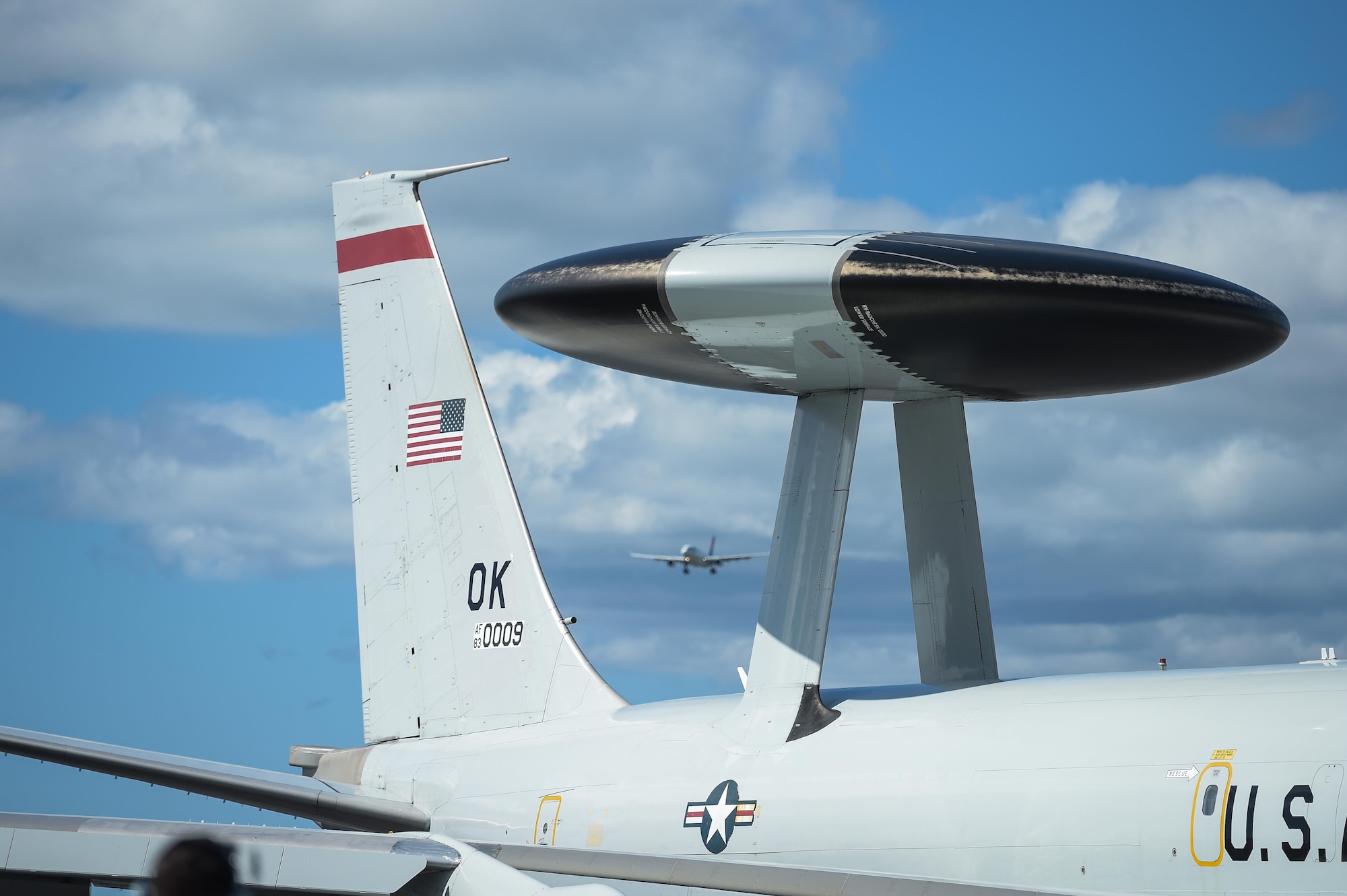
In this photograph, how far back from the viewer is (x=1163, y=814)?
355 inches

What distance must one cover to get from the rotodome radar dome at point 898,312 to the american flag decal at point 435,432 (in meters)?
2.66

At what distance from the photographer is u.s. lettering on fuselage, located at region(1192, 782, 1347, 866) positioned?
841 cm

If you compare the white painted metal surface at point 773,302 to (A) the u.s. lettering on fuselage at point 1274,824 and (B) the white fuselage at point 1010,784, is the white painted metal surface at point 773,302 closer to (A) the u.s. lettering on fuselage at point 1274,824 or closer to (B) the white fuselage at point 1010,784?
(B) the white fuselage at point 1010,784

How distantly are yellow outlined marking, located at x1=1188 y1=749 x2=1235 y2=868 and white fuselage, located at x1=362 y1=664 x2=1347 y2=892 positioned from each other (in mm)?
14

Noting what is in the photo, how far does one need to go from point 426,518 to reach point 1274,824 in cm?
929

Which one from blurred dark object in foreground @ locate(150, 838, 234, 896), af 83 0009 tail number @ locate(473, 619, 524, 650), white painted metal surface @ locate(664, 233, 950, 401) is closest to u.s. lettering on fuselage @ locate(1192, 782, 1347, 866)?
white painted metal surface @ locate(664, 233, 950, 401)

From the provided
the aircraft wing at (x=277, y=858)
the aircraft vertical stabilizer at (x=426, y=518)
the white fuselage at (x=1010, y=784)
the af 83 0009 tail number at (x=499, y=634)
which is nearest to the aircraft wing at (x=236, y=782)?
the white fuselage at (x=1010, y=784)

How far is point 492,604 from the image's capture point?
14195 millimetres

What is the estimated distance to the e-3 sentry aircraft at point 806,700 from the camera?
8.71 m

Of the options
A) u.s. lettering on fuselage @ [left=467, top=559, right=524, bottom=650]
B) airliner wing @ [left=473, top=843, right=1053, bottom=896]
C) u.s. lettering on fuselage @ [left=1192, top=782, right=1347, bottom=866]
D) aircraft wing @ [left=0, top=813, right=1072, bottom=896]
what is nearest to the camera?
aircraft wing @ [left=0, top=813, right=1072, bottom=896]

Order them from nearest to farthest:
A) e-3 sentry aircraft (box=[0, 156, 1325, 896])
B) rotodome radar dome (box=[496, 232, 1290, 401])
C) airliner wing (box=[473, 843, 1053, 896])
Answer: airliner wing (box=[473, 843, 1053, 896]), e-3 sentry aircraft (box=[0, 156, 1325, 896]), rotodome radar dome (box=[496, 232, 1290, 401])

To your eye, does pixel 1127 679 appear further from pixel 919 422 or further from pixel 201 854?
pixel 201 854

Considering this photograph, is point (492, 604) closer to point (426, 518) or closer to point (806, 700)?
point (426, 518)

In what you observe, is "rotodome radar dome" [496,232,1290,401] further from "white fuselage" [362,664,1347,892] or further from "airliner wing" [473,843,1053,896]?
"airliner wing" [473,843,1053,896]
